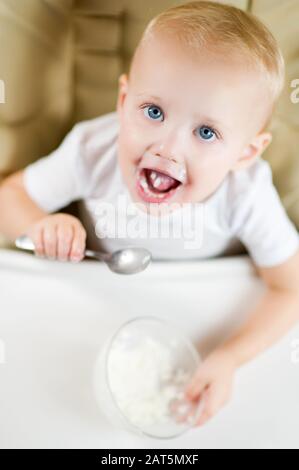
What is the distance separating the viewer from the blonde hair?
40cm

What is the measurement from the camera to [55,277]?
520mm

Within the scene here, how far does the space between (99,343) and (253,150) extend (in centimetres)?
22

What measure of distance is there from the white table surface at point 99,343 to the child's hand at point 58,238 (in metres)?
0.03

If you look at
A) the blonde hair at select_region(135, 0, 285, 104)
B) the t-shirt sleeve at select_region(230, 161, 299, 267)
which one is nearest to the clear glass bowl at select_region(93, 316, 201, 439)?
the t-shirt sleeve at select_region(230, 161, 299, 267)

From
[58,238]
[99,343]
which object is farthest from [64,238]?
[99,343]

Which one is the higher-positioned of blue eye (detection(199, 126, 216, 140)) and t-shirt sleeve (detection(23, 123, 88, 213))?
blue eye (detection(199, 126, 216, 140))

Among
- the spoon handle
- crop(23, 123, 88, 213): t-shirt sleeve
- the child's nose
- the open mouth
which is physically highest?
the child's nose

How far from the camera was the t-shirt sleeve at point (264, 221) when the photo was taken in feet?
1.65

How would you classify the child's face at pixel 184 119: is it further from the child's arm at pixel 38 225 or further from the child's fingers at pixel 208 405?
the child's fingers at pixel 208 405

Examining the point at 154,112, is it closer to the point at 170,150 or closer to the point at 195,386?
the point at 170,150

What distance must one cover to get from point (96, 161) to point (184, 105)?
0.14 m

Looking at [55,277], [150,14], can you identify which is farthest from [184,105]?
[55,277]

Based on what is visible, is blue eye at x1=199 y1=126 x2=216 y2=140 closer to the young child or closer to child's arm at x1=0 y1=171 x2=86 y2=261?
the young child

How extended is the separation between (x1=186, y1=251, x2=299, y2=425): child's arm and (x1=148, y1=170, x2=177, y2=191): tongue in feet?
0.47
